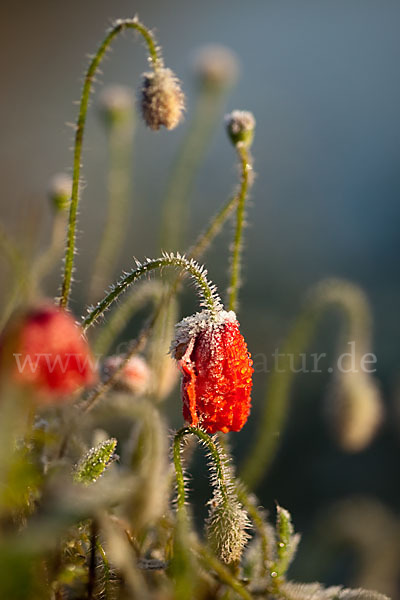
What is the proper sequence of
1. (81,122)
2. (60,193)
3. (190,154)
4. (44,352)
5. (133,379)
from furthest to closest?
1. (190,154)
2. (60,193)
3. (133,379)
4. (81,122)
5. (44,352)

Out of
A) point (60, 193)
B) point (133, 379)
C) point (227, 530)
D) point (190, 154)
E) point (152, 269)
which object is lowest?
point (227, 530)

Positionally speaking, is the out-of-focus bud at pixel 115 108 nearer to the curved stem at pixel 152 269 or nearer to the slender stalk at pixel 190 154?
the slender stalk at pixel 190 154

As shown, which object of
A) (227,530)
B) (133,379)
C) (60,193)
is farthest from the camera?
(60,193)

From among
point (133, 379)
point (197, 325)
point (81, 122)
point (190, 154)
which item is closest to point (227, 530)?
point (197, 325)

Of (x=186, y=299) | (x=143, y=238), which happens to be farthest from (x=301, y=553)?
(x=143, y=238)

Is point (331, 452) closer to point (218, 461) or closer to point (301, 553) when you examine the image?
point (301, 553)

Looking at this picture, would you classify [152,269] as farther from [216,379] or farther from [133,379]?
[133,379]

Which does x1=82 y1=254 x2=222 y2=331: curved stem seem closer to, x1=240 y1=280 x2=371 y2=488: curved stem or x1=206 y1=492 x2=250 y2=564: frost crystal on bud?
x1=206 y1=492 x2=250 y2=564: frost crystal on bud
